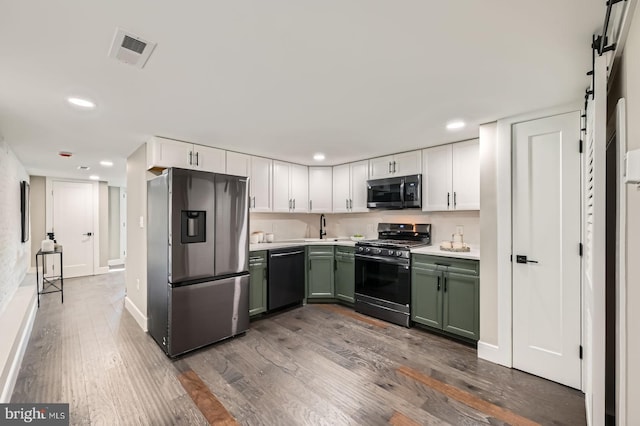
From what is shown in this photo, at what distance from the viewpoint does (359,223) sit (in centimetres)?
457

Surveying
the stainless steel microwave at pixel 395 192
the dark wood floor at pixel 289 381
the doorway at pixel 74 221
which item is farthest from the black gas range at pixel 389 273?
the doorway at pixel 74 221

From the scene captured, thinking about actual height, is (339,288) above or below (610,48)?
below

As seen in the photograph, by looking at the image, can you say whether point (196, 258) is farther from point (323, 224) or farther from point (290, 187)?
point (323, 224)

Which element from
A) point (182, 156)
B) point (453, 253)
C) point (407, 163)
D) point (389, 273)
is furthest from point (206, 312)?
point (407, 163)

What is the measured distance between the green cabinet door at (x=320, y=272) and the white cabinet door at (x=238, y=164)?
4.73ft

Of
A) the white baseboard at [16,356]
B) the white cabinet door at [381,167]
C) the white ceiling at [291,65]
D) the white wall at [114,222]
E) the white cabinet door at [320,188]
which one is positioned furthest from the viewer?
the white wall at [114,222]

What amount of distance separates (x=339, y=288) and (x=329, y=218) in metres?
1.40

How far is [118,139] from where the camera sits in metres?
3.09

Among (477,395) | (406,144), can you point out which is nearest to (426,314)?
(477,395)

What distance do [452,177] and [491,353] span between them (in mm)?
Answer: 1849

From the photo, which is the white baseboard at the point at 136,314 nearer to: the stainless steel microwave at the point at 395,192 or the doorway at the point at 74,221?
the doorway at the point at 74,221

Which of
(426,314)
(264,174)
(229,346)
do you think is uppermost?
(264,174)

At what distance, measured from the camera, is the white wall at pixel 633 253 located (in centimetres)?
97

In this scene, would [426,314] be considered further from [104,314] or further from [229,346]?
[104,314]
